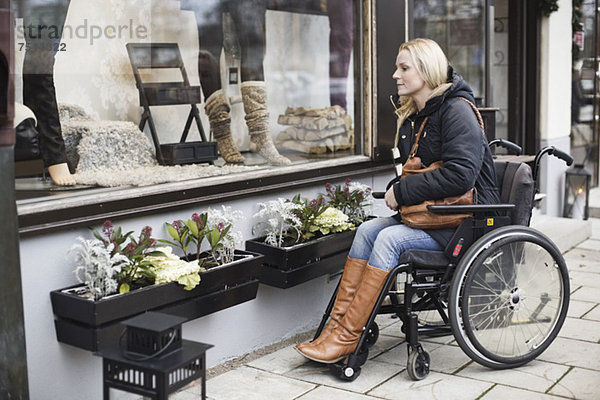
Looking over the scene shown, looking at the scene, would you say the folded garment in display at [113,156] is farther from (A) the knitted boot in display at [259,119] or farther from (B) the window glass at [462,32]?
(B) the window glass at [462,32]

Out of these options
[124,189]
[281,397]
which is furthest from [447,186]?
[124,189]

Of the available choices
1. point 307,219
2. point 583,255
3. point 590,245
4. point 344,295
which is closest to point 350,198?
point 307,219

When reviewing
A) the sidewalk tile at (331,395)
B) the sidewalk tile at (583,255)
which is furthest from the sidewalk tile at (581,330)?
the sidewalk tile at (583,255)

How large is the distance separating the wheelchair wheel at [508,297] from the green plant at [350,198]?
3.31ft

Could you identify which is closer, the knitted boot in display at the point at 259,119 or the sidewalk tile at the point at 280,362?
the sidewalk tile at the point at 280,362

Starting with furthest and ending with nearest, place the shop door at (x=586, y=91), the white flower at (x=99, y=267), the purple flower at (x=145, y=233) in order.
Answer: the shop door at (x=586, y=91), the purple flower at (x=145, y=233), the white flower at (x=99, y=267)

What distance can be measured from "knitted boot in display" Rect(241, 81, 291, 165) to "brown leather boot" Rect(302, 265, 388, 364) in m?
1.16

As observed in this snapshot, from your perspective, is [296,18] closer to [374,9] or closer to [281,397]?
[374,9]

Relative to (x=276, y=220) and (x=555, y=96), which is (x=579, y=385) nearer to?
(x=276, y=220)

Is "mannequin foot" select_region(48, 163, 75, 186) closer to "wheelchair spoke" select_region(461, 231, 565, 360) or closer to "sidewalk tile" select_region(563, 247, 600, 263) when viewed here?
"wheelchair spoke" select_region(461, 231, 565, 360)

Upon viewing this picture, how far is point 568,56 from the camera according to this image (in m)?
7.73

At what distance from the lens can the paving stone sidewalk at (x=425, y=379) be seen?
10.7 ft

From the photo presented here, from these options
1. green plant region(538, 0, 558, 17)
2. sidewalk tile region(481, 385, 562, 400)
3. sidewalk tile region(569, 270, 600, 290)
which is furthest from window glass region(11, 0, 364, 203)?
green plant region(538, 0, 558, 17)

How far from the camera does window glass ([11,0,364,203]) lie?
135 inches
